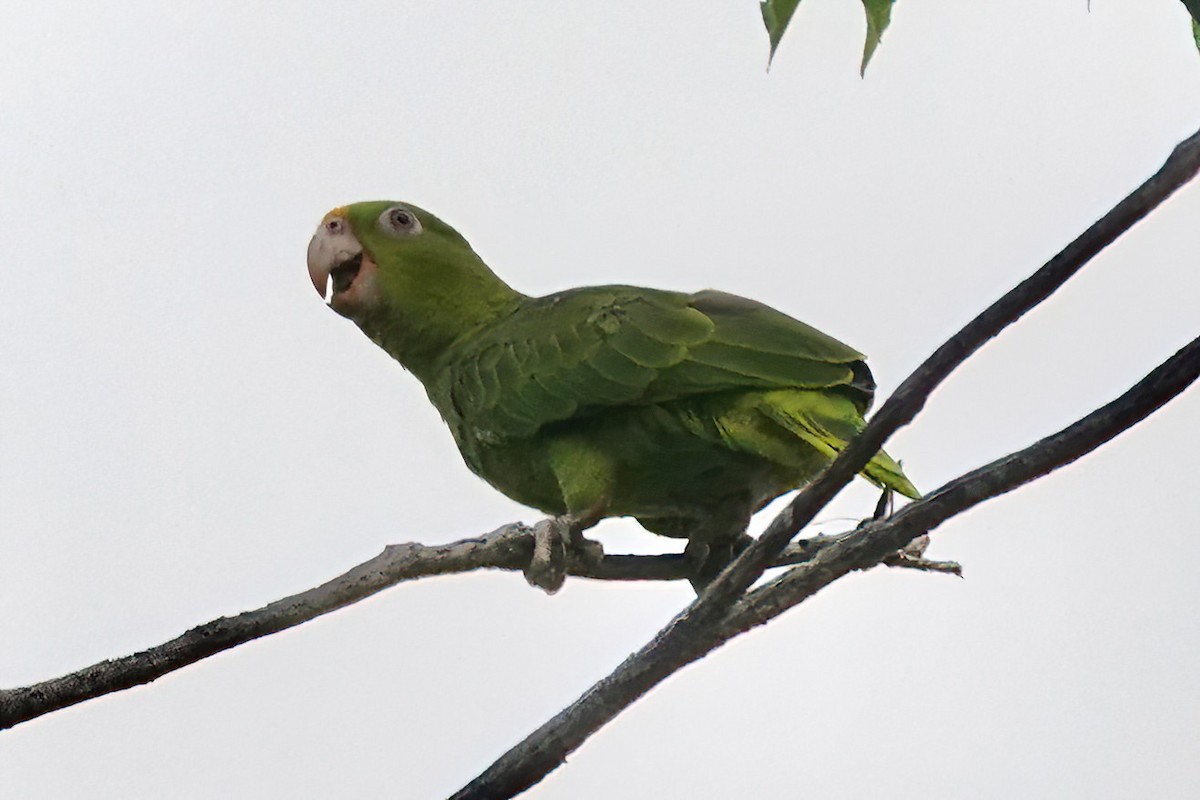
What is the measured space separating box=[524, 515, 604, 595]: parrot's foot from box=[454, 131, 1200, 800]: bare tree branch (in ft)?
0.85

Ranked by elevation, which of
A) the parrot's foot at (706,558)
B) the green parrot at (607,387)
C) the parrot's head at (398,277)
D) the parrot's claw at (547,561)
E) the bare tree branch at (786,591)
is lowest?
the bare tree branch at (786,591)

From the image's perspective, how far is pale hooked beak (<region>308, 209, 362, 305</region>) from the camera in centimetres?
179

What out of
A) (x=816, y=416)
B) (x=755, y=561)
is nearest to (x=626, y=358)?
(x=816, y=416)

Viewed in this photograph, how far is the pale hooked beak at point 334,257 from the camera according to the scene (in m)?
1.79

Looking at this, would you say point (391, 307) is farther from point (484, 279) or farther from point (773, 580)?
point (773, 580)

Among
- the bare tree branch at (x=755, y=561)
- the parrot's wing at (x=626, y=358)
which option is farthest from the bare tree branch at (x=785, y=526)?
the parrot's wing at (x=626, y=358)

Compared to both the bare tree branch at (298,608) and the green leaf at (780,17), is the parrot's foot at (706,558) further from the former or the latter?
the green leaf at (780,17)

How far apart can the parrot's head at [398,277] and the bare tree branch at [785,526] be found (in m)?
0.82

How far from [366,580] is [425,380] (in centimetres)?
66

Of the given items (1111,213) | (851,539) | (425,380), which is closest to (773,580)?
(851,539)

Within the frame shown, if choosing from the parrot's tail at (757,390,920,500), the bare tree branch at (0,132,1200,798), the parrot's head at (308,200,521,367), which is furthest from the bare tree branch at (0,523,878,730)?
the parrot's head at (308,200,521,367)

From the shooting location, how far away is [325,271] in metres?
1.80

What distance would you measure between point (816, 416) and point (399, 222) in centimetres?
74

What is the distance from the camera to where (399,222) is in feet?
6.00
